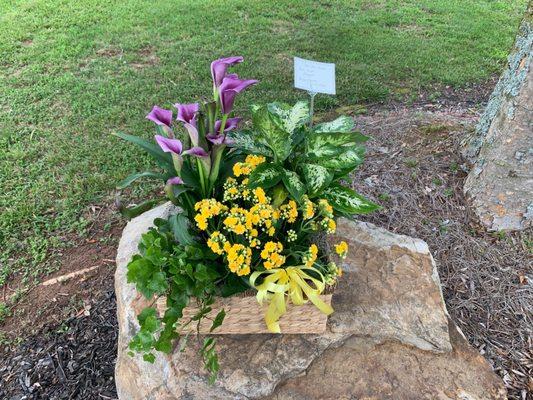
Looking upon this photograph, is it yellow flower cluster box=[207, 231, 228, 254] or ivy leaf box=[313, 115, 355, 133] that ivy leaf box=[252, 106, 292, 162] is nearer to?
ivy leaf box=[313, 115, 355, 133]

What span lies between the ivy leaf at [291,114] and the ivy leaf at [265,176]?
201 millimetres

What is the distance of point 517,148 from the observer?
248 cm

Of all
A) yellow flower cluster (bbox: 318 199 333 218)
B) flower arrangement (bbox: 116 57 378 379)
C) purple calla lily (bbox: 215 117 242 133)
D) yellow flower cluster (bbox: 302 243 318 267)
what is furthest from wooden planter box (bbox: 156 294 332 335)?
purple calla lily (bbox: 215 117 242 133)

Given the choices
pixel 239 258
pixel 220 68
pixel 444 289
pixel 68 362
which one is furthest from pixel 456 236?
pixel 68 362

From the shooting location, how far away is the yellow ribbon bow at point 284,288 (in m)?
1.58

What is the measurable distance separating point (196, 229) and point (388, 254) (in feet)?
3.30

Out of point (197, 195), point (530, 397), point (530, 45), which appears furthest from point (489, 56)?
point (197, 195)

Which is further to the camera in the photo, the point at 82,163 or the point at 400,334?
the point at 82,163

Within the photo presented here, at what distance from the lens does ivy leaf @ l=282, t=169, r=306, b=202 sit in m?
1.63

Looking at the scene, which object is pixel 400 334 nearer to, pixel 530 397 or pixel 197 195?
pixel 530 397

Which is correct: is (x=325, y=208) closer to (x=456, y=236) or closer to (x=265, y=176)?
(x=265, y=176)

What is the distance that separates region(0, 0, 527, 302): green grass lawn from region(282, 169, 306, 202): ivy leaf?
1.84 meters

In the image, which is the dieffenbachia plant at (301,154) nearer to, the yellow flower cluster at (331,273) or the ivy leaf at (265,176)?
the ivy leaf at (265,176)

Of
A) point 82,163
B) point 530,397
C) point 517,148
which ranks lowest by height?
point 530,397
